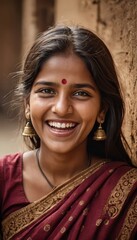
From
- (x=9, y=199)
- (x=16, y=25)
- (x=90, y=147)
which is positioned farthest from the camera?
(x=16, y=25)

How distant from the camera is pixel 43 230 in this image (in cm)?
213

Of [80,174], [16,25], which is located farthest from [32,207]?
[16,25]

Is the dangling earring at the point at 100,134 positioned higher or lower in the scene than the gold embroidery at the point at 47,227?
higher

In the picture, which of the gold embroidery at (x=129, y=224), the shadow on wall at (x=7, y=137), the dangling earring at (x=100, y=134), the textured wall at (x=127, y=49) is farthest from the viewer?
the shadow on wall at (x=7, y=137)

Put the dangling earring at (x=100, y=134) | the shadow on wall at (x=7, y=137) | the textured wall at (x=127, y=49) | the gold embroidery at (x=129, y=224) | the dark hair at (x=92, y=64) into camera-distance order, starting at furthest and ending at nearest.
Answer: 1. the shadow on wall at (x=7, y=137)
2. the textured wall at (x=127, y=49)
3. the dangling earring at (x=100, y=134)
4. the dark hair at (x=92, y=64)
5. the gold embroidery at (x=129, y=224)

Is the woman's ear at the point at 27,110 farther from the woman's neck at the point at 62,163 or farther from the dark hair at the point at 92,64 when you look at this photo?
the woman's neck at the point at 62,163

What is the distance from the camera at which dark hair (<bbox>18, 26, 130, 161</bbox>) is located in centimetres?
222

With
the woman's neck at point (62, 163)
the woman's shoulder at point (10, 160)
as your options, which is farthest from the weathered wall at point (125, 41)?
the woman's shoulder at point (10, 160)

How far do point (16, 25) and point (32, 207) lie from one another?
29.2ft

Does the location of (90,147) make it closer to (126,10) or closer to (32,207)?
(32,207)

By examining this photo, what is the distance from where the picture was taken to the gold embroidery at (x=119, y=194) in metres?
2.14

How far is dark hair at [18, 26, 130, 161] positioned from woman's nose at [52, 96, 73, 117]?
18cm

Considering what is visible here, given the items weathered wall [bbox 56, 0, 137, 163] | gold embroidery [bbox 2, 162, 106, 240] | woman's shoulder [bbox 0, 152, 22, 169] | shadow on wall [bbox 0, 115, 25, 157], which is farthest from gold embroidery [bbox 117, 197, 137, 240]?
shadow on wall [bbox 0, 115, 25, 157]

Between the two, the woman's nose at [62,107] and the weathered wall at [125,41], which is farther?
the weathered wall at [125,41]
